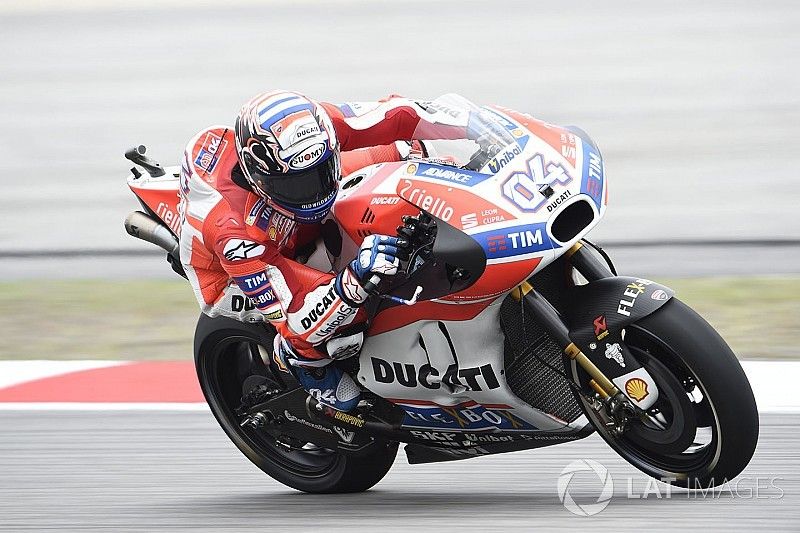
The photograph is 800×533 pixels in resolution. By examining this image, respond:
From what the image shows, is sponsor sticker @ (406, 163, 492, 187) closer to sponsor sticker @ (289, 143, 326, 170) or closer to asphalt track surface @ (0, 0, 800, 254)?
sponsor sticker @ (289, 143, 326, 170)

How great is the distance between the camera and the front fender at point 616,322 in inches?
157

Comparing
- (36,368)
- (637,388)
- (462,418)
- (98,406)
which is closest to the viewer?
(637,388)

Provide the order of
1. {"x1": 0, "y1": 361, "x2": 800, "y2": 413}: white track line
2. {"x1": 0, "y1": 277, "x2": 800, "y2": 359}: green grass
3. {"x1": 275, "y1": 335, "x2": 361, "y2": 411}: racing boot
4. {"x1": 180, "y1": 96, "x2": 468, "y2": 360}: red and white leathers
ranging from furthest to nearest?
{"x1": 0, "y1": 277, "x2": 800, "y2": 359}: green grass → {"x1": 0, "y1": 361, "x2": 800, "y2": 413}: white track line → {"x1": 275, "y1": 335, "x2": 361, "y2": 411}: racing boot → {"x1": 180, "y1": 96, "x2": 468, "y2": 360}: red and white leathers

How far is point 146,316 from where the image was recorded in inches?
314

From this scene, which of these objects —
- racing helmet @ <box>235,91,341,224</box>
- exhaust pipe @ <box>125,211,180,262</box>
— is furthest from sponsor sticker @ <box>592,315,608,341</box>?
exhaust pipe @ <box>125,211,180,262</box>

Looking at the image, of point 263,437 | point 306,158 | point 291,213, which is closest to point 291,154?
point 306,158

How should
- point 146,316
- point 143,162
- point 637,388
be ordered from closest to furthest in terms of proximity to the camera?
point 637,388, point 143,162, point 146,316

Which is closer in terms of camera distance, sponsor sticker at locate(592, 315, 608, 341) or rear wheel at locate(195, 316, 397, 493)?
sponsor sticker at locate(592, 315, 608, 341)

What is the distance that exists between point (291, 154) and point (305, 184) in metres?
0.10

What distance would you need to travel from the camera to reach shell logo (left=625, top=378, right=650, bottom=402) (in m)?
4.05

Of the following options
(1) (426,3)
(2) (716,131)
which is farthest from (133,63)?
(2) (716,131)

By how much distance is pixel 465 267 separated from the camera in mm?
3998

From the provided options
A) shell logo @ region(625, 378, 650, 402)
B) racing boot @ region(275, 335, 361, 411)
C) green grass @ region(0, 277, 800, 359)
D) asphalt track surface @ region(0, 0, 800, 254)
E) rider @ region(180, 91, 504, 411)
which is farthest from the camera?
asphalt track surface @ region(0, 0, 800, 254)

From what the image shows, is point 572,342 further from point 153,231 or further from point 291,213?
point 153,231
